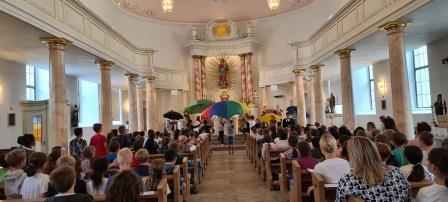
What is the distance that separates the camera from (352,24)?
10.9m

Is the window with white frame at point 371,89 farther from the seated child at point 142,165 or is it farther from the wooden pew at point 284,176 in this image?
the seated child at point 142,165

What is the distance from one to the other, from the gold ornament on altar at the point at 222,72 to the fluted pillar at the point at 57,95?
1687 cm

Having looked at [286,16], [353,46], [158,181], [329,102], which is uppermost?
[286,16]

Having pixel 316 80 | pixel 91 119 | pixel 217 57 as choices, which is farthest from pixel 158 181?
pixel 217 57

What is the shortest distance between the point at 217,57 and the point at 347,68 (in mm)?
14495

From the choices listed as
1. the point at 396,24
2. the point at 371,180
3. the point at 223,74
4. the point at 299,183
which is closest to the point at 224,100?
the point at 396,24

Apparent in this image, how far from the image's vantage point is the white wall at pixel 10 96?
11.9 m

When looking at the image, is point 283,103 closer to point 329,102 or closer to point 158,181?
point 329,102

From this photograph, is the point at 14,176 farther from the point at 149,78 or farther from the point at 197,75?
the point at 197,75

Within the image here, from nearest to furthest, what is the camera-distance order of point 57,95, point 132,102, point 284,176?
1. point 284,176
2. point 57,95
3. point 132,102

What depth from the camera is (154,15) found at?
22969mm

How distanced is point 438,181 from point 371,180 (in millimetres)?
492

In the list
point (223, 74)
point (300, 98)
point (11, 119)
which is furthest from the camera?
point (223, 74)

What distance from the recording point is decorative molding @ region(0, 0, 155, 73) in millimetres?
7299
